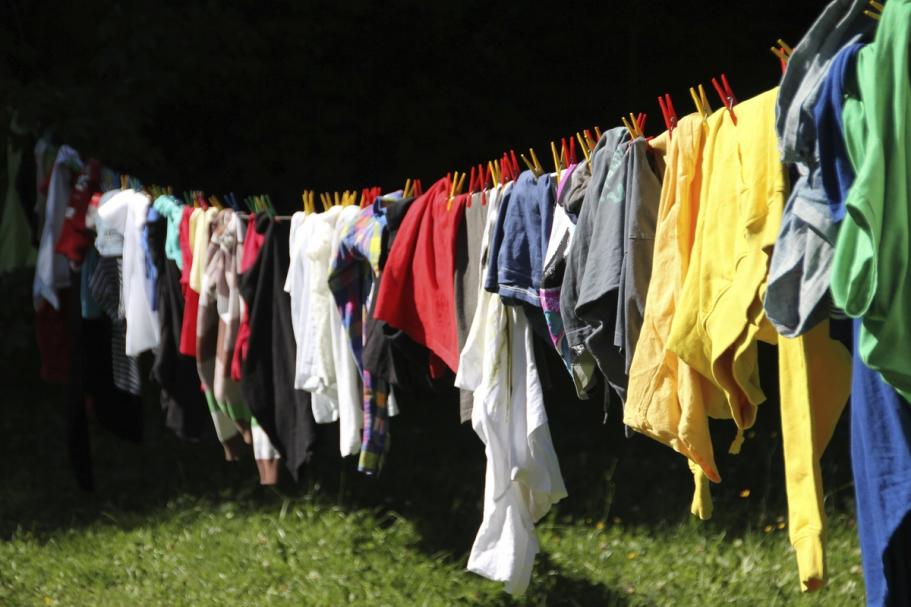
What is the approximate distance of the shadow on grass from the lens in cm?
518

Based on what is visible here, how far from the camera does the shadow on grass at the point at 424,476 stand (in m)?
5.18

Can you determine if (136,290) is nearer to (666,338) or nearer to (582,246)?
(582,246)

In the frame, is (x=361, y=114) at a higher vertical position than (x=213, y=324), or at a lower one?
higher

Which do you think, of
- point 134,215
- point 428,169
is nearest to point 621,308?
point 134,215

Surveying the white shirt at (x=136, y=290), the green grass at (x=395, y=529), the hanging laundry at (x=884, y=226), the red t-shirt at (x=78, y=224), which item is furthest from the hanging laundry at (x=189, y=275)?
the hanging laundry at (x=884, y=226)

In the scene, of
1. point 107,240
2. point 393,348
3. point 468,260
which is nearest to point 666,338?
point 468,260

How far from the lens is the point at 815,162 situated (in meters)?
1.96

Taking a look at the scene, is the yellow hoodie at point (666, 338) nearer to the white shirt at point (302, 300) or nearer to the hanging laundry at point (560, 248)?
the hanging laundry at point (560, 248)

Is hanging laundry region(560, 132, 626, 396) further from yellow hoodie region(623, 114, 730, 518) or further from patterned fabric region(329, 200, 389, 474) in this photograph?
patterned fabric region(329, 200, 389, 474)

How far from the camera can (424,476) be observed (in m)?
5.64

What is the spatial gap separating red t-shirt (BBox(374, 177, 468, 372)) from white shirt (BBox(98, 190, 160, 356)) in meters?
1.41

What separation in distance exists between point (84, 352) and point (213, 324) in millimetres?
1101

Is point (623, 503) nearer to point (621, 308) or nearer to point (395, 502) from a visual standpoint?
point (395, 502)

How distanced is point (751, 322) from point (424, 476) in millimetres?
3607
